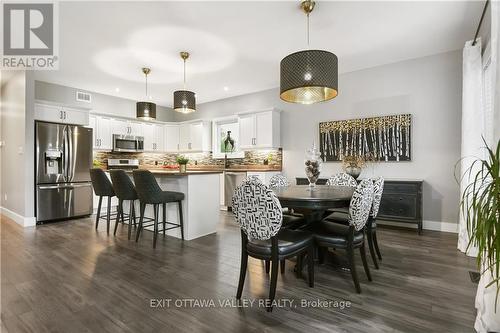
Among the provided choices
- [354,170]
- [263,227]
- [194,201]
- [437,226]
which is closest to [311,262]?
[263,227]

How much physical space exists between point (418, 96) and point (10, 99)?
7.58m

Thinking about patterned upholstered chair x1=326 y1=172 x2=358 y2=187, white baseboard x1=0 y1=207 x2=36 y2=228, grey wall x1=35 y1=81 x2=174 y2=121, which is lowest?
white baseboard x1=0 y1=207 x2=36 y2=228

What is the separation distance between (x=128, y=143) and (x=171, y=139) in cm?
128

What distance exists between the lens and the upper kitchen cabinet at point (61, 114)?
15.9ft

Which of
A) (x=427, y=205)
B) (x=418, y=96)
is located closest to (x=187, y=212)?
(x=427, y=205)

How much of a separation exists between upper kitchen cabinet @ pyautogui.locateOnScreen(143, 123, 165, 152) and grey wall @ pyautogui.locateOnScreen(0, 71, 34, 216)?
9.05ft

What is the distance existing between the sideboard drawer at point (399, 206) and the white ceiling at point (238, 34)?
89.3 inches

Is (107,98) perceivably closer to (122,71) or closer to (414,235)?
(122,71)

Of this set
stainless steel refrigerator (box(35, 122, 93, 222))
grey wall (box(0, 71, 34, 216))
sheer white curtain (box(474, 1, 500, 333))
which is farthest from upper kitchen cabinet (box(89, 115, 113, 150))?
sheer white curtain (box(474, 1, 500, 333))

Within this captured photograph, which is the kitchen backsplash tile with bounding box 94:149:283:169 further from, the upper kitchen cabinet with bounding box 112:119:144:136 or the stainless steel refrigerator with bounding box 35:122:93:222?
the stainless steel refrigerator with bounding box 35:122:93:222

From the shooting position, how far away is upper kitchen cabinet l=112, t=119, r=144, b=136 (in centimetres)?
654

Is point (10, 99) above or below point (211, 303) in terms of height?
above

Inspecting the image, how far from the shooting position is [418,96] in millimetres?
4266

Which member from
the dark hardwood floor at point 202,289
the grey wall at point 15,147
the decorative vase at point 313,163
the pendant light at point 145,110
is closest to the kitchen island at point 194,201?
the dark hardwood floor at point 202,289
